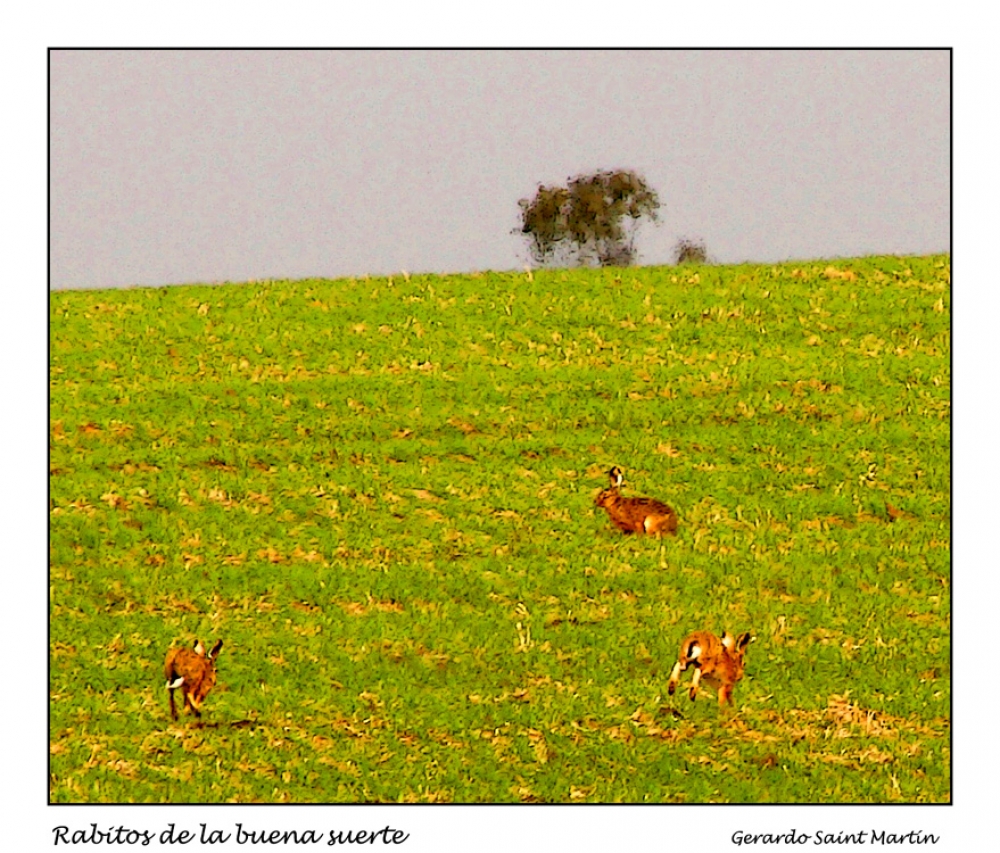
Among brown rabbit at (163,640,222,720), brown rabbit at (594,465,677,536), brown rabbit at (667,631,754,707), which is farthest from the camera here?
brown rabbit at (594,465,677,536)

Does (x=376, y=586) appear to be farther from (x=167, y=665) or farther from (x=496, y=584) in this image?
(x=167, y=665)

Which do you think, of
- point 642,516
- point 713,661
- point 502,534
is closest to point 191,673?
point 713,661

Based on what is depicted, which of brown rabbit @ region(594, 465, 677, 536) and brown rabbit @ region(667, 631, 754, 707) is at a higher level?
brown rabbit @ region(594, 465, 677, 536)

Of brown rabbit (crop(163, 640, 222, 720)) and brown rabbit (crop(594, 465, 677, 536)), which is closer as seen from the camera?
brown rabbit (crop(163, 640, 222, 720))

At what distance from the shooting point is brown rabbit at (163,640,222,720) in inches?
584

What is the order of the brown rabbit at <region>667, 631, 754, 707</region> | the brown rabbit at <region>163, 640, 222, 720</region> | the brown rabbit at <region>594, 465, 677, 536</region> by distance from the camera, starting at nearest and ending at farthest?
the brown rabbit at <region>163, 640, 222, 720</region>
the brown rabbit at <region>667, 631, 754, 707</region>
the brown rabbit at <region>594, 465, 677, 536</region>

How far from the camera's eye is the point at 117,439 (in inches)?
880

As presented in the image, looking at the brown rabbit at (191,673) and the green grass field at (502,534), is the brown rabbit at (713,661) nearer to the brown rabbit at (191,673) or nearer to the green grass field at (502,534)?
the green grass field at (502,534)

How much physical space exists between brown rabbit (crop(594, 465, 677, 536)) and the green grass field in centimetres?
19

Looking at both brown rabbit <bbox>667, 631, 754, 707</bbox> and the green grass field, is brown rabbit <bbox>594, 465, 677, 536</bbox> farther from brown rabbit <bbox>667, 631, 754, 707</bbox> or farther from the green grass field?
brown rabbit <bbox>667, 631, 754, 707</bbox>

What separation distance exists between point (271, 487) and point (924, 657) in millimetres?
8712

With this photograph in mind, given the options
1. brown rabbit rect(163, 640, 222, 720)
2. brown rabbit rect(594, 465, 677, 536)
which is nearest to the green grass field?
brown rabbit rect(594, 465, 677, 536)

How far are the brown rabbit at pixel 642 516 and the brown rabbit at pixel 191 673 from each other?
19.9 ft

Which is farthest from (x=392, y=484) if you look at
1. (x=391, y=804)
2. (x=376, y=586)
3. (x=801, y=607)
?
(x=391, y=804)
